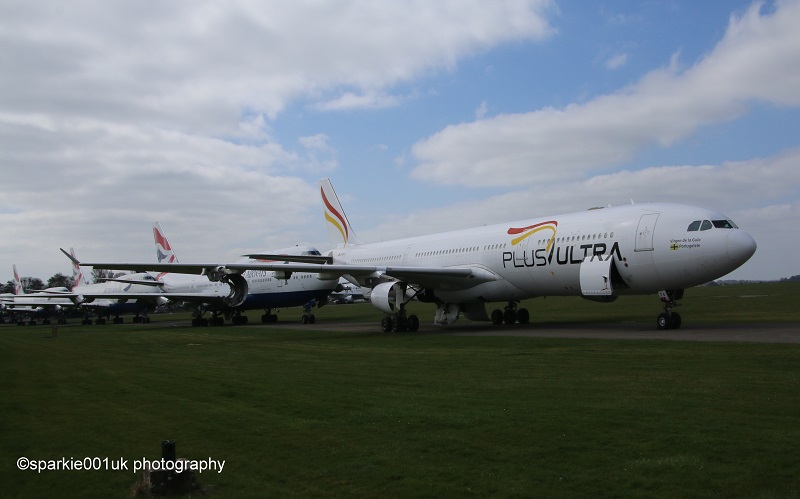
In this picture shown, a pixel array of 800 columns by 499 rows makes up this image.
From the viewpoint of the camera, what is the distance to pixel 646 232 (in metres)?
20.6

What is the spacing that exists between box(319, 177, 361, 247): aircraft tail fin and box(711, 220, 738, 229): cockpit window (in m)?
23.9

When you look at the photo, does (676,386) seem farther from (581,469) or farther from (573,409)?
(581,469)

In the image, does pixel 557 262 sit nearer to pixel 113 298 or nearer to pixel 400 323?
pixel 400 323

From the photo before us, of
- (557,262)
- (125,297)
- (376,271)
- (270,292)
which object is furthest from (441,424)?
(125,297)

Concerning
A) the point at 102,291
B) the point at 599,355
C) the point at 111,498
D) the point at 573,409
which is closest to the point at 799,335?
the point at 599,355

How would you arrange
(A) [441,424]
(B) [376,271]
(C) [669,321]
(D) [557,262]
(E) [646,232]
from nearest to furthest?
(A) [441,424]
(C) [669,321]
(E) [646,232]
(D) [557,262]
(B) [376,271]

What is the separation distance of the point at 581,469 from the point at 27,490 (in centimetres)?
488

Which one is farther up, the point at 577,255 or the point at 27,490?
the point at 577,255

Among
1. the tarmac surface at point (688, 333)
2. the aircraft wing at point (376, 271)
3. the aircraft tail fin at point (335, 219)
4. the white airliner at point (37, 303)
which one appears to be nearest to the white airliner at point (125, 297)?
the white airliner at point (37, 303)

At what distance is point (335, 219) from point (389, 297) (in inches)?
631

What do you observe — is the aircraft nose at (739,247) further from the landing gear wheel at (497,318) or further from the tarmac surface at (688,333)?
the landing gear wheel at (497,318)

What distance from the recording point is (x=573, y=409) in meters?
8.29

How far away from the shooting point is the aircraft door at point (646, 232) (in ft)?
66.9

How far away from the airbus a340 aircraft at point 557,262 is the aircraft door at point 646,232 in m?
0.03
